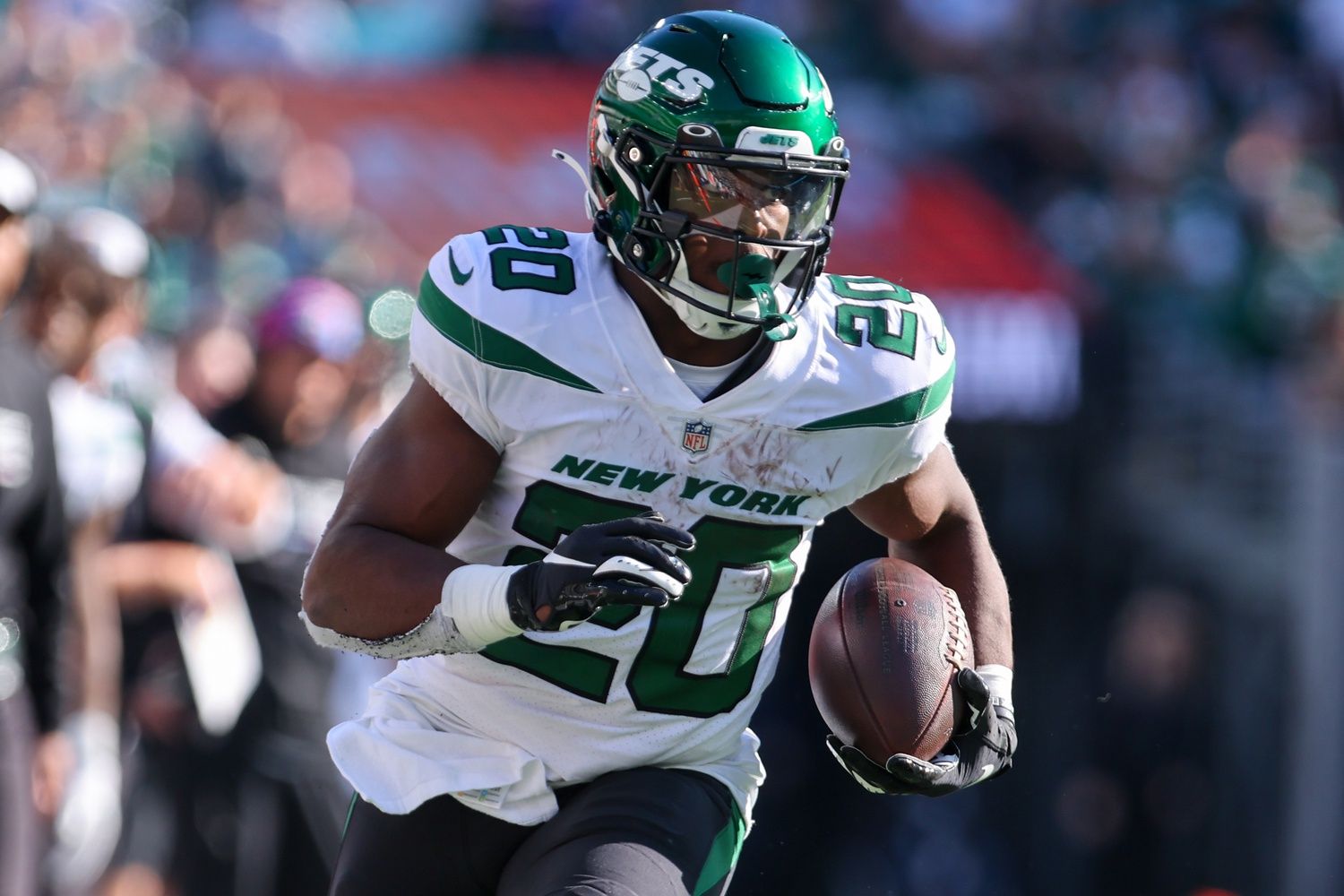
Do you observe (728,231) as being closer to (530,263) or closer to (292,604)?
(530,263)

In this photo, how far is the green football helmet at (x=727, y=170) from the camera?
98.8 inches

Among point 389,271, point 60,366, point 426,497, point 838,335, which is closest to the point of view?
point 426,497

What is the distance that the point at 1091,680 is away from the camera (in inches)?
278

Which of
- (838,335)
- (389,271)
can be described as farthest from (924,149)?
(838,335)

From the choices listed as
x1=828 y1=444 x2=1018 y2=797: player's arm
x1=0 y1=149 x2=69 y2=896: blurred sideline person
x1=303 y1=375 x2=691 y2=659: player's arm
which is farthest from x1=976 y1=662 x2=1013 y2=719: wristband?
x1=0 y1=149 x2=69 y2=896: blurred sideline person

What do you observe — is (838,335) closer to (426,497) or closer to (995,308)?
(426,497)

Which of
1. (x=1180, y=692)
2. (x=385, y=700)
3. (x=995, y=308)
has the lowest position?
(x=1180, y=692)

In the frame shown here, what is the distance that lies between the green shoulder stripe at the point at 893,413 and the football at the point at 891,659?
8.8 inches

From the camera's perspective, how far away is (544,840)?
245 cm

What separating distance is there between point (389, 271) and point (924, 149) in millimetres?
3278

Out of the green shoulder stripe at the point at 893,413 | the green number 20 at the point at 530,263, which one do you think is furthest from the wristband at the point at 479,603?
the green shoulder stripe at the point at 893,413

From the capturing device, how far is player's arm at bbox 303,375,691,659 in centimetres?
215

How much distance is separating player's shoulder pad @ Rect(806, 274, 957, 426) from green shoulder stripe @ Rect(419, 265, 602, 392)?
39 centimetres

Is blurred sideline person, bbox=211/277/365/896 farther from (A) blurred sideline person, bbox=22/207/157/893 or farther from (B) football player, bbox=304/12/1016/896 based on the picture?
(B) football player, bbox=304/12/1016/896
